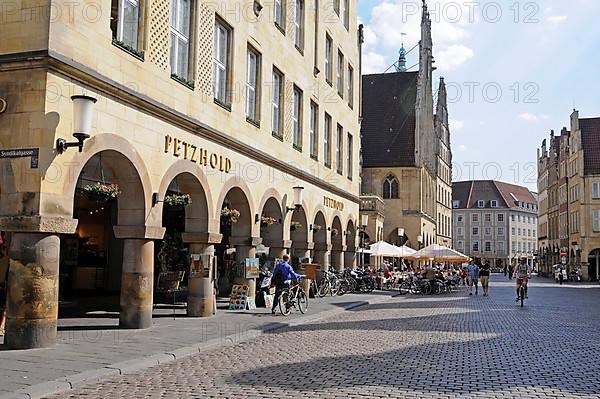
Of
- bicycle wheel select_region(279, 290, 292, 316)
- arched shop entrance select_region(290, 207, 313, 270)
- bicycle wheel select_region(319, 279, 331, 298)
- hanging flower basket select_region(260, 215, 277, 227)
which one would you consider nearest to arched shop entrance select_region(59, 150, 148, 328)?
bicycle wheel select_region(279, 290, 292, 316)

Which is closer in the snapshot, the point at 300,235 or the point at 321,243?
the point at 300,235

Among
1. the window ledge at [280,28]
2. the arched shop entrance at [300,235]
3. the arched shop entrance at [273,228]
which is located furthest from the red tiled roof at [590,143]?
the arched shop entrance at [273,228]

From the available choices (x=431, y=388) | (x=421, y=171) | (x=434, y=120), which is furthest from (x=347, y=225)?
(x=434, y=120)

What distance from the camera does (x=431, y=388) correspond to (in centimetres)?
869

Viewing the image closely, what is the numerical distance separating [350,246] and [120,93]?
23.3 metres

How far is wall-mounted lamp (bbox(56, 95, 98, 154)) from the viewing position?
11305 mm

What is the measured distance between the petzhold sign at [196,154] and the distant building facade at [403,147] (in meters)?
41.5

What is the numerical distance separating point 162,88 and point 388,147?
50.5 meters

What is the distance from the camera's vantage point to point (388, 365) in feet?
34.5

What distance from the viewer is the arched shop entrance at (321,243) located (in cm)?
2931

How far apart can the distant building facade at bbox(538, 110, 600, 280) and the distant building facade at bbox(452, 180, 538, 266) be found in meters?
38.1

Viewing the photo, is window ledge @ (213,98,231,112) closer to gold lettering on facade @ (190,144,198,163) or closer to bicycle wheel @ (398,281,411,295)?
gold lettering on facade @ (190,144,198,163)

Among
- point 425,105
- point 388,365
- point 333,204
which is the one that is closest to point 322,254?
point 333,204

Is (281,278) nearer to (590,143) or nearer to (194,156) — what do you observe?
(194,156)
